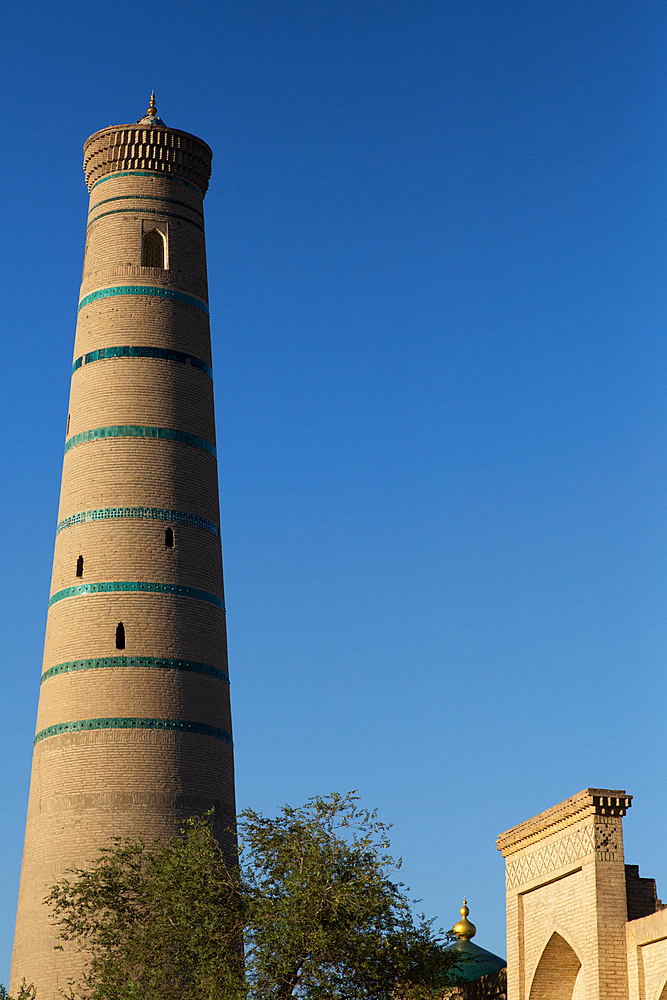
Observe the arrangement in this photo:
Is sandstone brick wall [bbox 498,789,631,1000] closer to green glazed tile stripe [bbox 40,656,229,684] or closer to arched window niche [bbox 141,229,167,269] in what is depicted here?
green glazed tile stripe [bbox 40,656,229,684]

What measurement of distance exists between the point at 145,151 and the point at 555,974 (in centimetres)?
1862

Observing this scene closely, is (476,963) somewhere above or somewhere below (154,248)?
below

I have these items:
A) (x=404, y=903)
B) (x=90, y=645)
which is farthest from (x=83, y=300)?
(x=404, y=903)

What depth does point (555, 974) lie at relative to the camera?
21062 millimetres

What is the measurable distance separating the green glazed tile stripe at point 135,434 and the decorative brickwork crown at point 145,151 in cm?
575

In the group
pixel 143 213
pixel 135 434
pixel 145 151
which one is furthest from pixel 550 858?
pixel 145 151

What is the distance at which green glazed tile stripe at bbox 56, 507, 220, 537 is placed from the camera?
95.5 ft

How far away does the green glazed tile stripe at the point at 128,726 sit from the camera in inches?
1089

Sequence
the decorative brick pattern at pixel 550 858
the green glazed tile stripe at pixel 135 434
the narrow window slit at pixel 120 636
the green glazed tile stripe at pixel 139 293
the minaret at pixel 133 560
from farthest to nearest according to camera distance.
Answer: the green glazed tile stripe at pixel 139 293, the green glazed tile stripe at pixel 135 434, the narrow window slit at pixel 120 636, the minaret at pixel 133 560, the decorative brick pattern at pixel 550 858

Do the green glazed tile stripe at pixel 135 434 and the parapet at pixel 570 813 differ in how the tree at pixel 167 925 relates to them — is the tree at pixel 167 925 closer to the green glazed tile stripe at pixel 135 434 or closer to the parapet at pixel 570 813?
the parapet at pixel 570 813

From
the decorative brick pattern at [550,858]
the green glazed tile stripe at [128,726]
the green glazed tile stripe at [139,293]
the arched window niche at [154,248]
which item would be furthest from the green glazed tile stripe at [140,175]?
the decorative brick pattern at [550,858]

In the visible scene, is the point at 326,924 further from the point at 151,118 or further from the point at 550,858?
the point at 151,118

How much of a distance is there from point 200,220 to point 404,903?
16.0 metres

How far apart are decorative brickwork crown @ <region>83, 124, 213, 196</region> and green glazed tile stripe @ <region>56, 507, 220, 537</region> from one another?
7.41 metres
